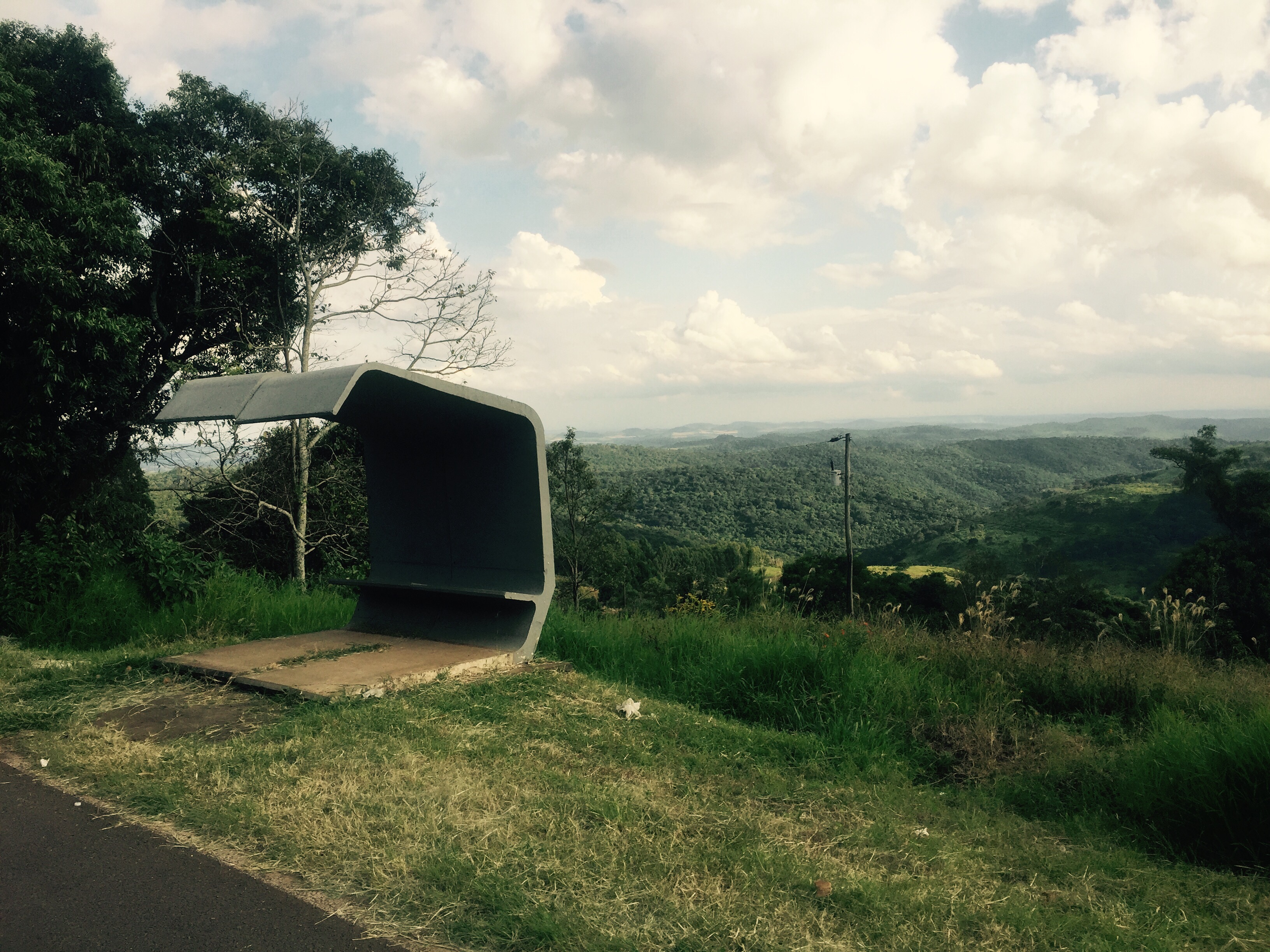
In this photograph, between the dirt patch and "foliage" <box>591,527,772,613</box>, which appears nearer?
the dirt patch

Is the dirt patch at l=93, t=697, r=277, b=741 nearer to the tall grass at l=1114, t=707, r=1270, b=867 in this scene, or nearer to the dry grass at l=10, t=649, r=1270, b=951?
the dry grass at l=10, t=649, r=1270, b=951

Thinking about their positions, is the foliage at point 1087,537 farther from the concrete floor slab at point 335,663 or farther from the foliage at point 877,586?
the concrete floor slab at point 335,663

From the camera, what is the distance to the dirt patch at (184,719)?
444 centimetres

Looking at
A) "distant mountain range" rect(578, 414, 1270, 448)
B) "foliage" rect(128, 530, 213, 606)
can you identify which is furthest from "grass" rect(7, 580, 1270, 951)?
"distant mountain range" rect(578, 414, 1270, 448)

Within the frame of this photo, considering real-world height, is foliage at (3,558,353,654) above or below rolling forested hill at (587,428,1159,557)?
above

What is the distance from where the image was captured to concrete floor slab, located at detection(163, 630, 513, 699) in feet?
17.4

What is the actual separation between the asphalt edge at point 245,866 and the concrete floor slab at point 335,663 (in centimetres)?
145

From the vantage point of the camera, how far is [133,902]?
8.92ft

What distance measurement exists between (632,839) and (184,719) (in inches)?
120

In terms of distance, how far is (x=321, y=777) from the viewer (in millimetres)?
3736

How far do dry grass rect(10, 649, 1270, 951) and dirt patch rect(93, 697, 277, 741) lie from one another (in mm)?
130

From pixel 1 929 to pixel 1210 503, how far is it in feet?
140

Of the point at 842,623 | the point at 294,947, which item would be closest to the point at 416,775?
the point at 294,947

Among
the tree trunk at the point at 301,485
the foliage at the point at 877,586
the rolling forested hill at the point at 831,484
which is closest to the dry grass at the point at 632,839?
the tree trunk at the point at 301,485
